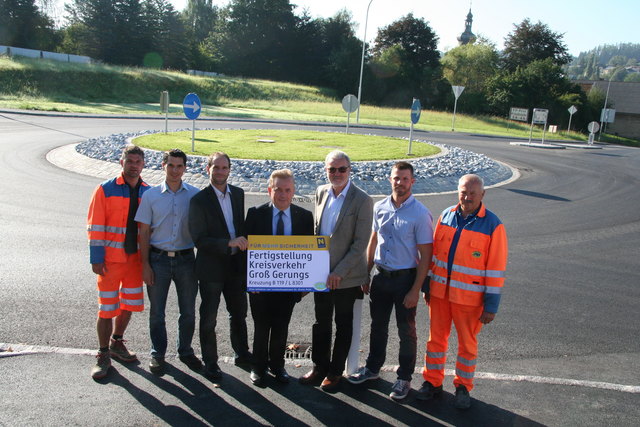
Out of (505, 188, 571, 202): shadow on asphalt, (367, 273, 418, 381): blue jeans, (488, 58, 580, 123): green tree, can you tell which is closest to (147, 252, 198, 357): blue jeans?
(367, 273, 418, 381): blue jeans

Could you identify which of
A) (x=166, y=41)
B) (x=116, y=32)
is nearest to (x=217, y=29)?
(x=166, y=41)

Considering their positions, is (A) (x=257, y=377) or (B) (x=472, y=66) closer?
(A) (x=257, y=377)

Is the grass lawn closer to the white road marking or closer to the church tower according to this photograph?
the white road marking

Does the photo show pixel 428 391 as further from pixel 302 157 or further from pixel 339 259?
pixel 302 157

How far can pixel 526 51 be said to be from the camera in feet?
238

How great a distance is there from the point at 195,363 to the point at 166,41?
76336mm

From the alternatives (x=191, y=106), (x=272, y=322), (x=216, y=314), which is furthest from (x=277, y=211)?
(x=191, y=106)

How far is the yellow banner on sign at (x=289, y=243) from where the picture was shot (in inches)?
176

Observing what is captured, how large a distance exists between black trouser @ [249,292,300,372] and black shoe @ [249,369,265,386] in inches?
2.8

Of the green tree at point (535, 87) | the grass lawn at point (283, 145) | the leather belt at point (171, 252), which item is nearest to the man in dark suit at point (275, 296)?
the leather belt at point (171, 252)

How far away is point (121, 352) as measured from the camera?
4.88 metres

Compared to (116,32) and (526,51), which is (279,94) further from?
(526,51)

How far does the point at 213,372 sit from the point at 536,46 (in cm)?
7892

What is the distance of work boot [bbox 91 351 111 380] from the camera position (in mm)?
4484
